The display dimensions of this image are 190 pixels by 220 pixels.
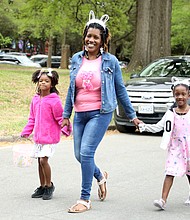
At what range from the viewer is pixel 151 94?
12438 millimetres

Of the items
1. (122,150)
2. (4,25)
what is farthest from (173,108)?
(4,25)

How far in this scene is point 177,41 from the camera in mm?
44969

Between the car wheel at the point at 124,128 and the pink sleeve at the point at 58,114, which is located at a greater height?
the pink sleeve at the point at 58,114

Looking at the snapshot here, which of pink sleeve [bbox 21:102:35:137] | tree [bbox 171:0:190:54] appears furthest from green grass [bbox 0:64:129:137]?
tree [bbox 171:0:190:54]

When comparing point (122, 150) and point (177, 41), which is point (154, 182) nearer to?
point (122, 150)

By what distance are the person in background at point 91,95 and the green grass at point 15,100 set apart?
5.33 m

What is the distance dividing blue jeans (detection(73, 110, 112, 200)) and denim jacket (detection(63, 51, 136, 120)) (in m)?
0.12

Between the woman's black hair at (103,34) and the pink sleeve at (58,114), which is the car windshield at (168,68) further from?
the woman's black hair at (103,34)

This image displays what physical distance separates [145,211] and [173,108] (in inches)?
45.8

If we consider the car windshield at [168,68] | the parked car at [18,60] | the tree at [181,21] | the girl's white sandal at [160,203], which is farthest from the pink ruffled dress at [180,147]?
the parked car at [18,60]

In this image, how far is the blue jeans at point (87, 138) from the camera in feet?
19.6

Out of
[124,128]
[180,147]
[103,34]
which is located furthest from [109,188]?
[124,128]

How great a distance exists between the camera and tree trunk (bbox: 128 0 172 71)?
22.5 metres

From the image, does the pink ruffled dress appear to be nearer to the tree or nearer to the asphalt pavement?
the asphalt pavement
